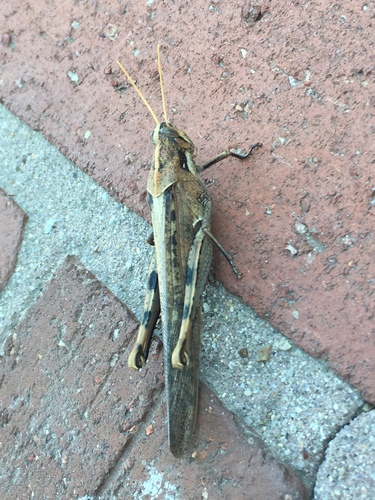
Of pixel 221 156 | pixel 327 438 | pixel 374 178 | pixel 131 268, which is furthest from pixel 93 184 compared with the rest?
pixel 327 438

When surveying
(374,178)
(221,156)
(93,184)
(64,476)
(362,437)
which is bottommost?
(362,437)

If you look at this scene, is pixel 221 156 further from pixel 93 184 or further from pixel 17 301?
pixel 17 301

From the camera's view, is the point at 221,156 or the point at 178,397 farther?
the point at 221,156

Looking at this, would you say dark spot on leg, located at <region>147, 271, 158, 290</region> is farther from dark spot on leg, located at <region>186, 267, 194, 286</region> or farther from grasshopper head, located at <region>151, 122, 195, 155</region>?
grasshopper head, located at <region>151, 122, 195, 155</region>

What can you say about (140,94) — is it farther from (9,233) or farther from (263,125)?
(9,233)

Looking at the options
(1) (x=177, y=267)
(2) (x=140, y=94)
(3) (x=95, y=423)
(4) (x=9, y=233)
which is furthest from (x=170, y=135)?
(3) (x=95, y=423)

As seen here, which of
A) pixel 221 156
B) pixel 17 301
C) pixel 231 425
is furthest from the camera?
pixel 17 301

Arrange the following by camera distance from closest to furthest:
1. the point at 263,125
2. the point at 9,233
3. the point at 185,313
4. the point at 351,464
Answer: the point at 351,464 < the point at 185,313 < the point at 263,125 < the point at 9,233
